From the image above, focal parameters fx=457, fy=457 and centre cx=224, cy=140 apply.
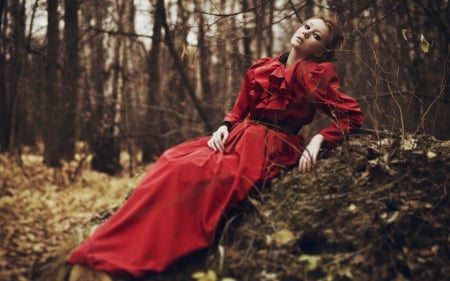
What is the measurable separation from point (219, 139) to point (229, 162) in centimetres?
30

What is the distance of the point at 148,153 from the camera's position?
10.2 metres

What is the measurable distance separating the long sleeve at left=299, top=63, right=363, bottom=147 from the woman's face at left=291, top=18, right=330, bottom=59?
141mm

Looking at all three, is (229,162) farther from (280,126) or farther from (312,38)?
(312,38)

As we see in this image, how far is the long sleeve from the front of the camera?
296 cm

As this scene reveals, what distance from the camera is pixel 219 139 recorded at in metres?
3.03

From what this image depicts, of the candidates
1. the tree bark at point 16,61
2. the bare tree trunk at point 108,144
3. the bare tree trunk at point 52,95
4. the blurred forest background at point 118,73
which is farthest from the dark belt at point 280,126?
the bare tree trunk at point 108,144

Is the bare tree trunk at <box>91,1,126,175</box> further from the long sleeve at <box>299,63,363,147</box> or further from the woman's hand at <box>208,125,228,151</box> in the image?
the long sleeve at <box>299,63,363,147</box>

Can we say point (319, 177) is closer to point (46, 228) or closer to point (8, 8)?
point (46, 228)

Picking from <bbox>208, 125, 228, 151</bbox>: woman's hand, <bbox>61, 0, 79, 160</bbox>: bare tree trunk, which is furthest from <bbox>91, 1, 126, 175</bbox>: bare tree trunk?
<bbox>208, 125, 228, 151</bbox>: woman's hand

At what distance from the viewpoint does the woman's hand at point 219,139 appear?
117 inches

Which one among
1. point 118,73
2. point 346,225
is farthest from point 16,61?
point 346,225

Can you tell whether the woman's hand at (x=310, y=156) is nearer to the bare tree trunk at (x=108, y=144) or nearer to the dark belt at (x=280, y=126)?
the dark belt at (x=280, y=126)

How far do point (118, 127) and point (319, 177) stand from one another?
7.35 metres

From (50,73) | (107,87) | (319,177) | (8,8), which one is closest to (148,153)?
(107,87)
